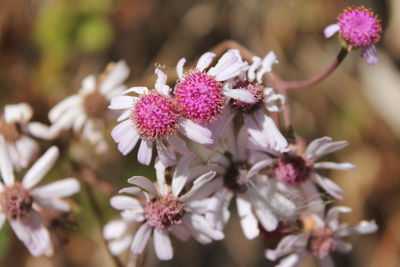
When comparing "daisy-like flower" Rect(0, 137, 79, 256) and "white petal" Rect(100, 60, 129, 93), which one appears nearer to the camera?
"daisy-like flower" Rect(0, 137, 79, 256)

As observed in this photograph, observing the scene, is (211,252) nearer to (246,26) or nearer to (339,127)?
(339,127)

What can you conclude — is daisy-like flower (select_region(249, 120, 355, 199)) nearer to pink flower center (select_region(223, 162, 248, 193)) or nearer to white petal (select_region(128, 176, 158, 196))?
pink flower center (select_region(223, 162, 248, 193))

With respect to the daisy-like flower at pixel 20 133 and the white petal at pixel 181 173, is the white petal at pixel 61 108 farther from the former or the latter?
the white petal at pixel 181 173

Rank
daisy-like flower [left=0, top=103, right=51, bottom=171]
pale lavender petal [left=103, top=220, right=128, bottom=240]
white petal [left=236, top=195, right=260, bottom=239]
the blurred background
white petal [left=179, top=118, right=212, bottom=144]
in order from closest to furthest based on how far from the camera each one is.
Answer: white petal [left=179, top=118, right=212, bottom=144], white petal [left=236, top=195, right=260, bottom=239], pale lavender petal [left=103, top=220, right=128, bottom=240], daisy-like flower [left=0, top=103, right=51, bottom=171], the blurred background

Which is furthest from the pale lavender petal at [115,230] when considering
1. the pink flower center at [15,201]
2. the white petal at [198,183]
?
the white petal at [198,183]

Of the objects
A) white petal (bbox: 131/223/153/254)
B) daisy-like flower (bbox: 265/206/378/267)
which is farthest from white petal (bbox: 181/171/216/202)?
daisy-like flower (bbox: 265/206/378/267)

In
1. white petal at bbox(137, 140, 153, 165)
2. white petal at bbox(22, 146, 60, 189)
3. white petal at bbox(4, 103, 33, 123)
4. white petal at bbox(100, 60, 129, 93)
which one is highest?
white petal at bbox(4, 103, 33, 123)

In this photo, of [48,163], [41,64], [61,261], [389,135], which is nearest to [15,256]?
[61,261]

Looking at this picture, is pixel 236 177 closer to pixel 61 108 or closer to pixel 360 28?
pixel 360 28
